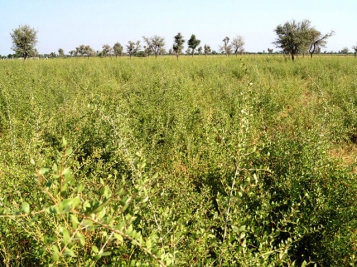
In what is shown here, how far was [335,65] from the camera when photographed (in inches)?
523

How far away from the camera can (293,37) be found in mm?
21719

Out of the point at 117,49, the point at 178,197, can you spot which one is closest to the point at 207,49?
the point at 117,49

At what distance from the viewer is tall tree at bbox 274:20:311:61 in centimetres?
2148

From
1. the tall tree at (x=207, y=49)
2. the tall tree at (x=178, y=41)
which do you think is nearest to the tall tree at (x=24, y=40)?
the tall tree at (x=178, y=41)

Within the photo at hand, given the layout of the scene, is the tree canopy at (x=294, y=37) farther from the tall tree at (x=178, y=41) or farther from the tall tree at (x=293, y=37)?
the tall tree at (x=178, y=41)

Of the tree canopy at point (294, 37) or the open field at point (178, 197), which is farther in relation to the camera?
the tree canopy at point (294, 37)

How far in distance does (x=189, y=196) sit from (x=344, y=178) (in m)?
1.47

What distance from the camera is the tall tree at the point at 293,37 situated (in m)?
21.5

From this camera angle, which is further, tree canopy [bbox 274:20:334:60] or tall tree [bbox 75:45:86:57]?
tall tree [bbox 75:45:86:57]

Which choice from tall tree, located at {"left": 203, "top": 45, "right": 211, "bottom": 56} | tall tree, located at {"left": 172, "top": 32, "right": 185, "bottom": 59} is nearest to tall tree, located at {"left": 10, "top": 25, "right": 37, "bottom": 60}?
tall tree, located at {"left": 172, "top": 32, "right": 185, "bottom": 59}

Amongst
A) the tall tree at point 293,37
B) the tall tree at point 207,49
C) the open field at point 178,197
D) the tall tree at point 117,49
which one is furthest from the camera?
the tall tree at point 207,49

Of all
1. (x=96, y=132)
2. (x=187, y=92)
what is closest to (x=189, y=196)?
(x=96, y=132)

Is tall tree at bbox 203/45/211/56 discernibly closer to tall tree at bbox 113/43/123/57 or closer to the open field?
tall tree at bbox 113/43/123/57

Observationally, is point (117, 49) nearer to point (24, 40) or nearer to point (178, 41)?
point (178, 41)
